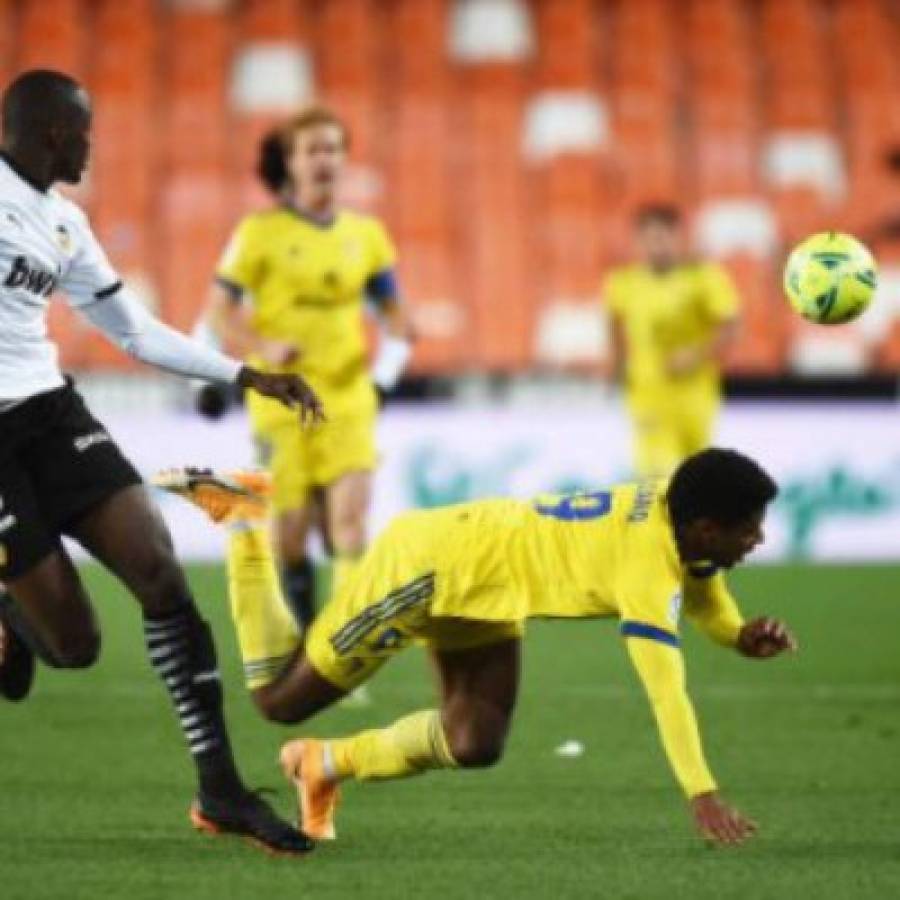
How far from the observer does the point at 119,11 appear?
20016 mm

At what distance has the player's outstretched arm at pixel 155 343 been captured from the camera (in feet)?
22.4

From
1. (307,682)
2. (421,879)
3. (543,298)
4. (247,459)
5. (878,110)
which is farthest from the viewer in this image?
(878,110)

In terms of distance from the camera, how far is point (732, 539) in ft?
20.3

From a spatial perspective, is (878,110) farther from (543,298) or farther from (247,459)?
(247,459)

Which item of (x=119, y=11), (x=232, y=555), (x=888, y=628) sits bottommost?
(x=888, y=628)

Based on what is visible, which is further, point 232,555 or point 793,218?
point 793,218

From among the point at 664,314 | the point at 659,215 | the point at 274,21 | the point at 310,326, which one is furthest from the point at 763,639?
the point at 274,21

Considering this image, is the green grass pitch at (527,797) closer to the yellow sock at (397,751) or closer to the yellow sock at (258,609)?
the yellow sock at (397,751)

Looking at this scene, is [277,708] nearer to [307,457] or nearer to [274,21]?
[307,457]

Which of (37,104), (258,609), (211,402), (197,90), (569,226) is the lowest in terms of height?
(258,609)

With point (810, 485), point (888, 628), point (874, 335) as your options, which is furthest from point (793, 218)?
point (888, 628)

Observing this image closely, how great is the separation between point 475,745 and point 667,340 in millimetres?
8294

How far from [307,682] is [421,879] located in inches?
29.8

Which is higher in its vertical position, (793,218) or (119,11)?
(119,11)
